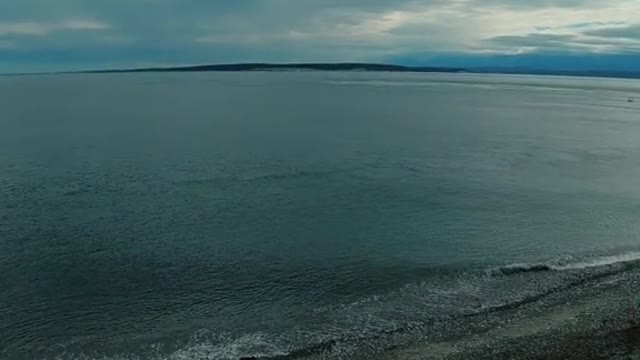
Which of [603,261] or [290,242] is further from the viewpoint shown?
[290,242]

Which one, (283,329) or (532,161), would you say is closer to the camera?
(283,329)

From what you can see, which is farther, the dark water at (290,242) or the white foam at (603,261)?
the white foam at (603,261)

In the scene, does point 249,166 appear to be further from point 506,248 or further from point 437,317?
point 437,317

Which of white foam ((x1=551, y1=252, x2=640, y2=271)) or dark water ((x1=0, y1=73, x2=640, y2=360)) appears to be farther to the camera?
white foam ((x1=551, y1=252, x2=640, y2=271))

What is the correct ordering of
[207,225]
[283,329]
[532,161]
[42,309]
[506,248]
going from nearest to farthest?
1. [283,329]
2. [42,309]
3. [506,248]
4. [207,225]
5. [532,161]

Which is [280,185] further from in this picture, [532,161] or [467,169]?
[532,161]

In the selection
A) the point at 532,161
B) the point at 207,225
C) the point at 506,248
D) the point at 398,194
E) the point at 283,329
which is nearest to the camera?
the point at 283,329

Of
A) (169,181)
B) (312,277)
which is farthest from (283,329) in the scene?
(169,181)
